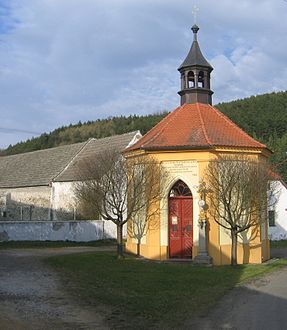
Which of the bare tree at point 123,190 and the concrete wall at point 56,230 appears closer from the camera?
the bare tree at point 123,190

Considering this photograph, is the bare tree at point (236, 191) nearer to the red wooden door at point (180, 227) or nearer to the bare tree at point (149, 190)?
the red wooden door at point (180, 227)

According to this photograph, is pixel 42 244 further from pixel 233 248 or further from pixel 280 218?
pixel 280 218

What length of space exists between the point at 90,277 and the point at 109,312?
508cm

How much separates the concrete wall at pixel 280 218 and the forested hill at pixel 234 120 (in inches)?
1130

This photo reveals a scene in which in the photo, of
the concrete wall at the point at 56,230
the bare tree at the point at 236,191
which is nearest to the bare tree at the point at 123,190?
the bare tree at the point at 236,191

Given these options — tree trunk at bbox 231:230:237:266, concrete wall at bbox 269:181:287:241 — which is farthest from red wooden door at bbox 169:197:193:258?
concrete wall at bbox 269:181:287:241

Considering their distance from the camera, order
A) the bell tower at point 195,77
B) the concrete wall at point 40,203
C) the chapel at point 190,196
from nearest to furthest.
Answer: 1. the chapel at point 190,196
2. the bell tower at point 195,77
3. the concrete wall at point 40,203

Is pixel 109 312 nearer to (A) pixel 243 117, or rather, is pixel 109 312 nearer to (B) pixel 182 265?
(B) pixel 182 265

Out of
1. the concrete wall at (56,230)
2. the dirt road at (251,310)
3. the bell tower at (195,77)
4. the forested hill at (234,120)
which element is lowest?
the dirt road at (251,310)

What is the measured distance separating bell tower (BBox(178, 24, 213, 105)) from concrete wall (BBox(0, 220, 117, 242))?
36.9 ft

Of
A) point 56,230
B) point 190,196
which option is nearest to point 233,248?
point 190,196

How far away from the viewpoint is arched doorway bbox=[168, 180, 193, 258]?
2205cm

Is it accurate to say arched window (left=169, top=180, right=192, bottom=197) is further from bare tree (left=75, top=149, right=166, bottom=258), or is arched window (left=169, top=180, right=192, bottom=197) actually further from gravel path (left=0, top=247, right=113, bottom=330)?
gravel path (left=0, top=247, right=113, bottom=330)

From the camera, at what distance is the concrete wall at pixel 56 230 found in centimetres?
2927
